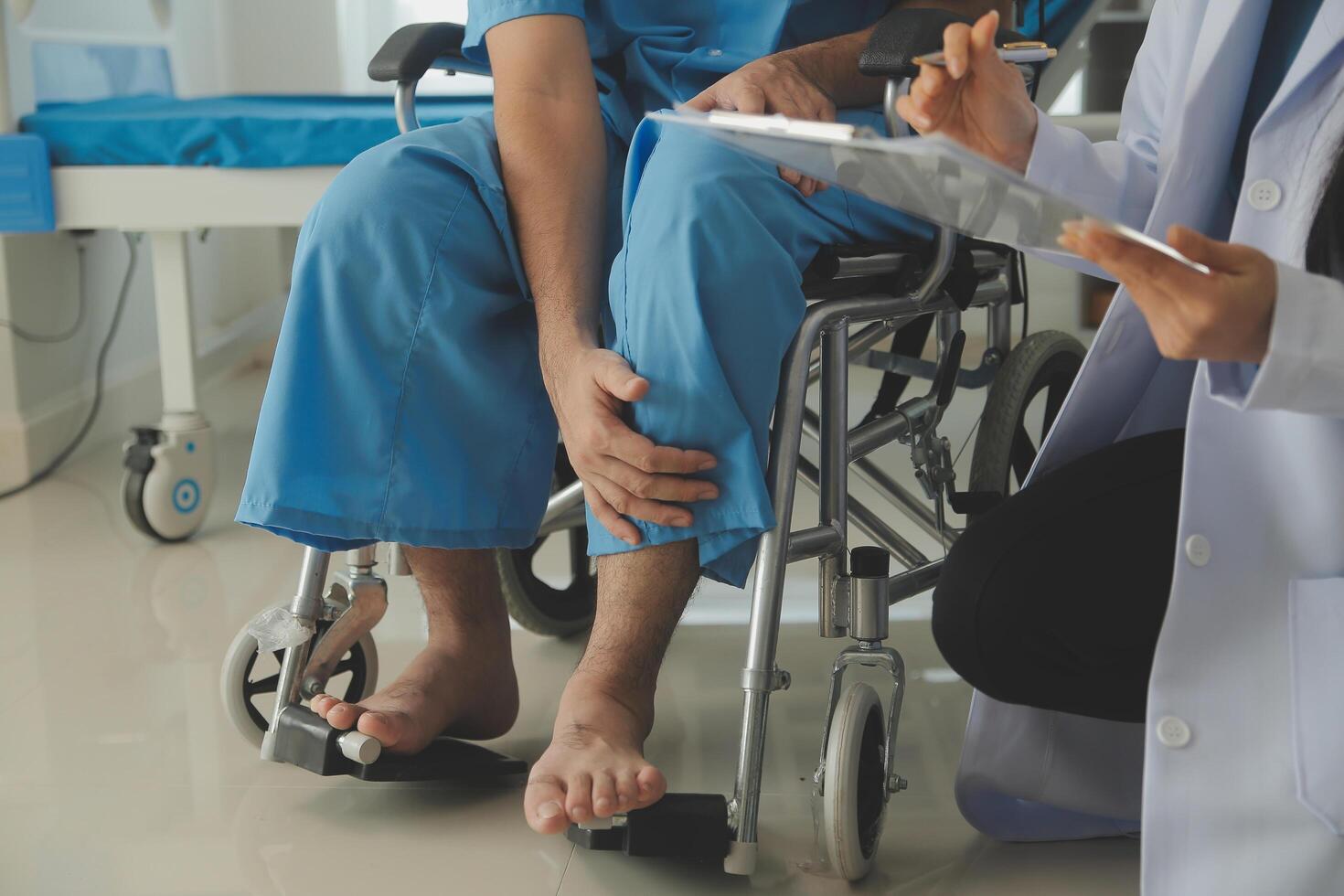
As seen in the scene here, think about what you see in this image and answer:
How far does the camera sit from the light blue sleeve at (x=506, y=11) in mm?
1158

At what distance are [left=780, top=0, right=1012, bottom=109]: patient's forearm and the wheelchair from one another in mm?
151

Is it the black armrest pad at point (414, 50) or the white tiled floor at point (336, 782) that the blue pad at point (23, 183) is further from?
the black armrest pad at point (414, 50)

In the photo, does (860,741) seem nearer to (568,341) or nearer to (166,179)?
(568,341)

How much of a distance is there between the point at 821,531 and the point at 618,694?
197 mm

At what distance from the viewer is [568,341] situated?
1.02 m

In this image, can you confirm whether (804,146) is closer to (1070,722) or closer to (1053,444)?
(1053,444)

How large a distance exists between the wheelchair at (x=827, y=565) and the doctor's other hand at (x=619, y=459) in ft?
0.23

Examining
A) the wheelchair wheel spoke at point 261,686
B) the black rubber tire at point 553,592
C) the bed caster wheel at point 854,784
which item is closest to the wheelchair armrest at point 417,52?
the black rubber tire at point 553,592

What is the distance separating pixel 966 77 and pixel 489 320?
0.49 metres

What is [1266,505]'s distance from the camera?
734mm

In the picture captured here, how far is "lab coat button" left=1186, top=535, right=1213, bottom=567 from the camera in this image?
73cm

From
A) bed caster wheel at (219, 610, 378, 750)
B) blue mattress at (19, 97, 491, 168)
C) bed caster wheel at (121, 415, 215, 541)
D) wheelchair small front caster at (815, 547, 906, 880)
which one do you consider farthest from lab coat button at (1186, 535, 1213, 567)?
bed caster wheel at (121, 415, 215, 541)

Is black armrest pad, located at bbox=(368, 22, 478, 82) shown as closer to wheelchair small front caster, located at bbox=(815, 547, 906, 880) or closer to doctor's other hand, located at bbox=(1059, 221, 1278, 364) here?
wheelchair small front caster, located at bbox=(815, 547, 906, 880)

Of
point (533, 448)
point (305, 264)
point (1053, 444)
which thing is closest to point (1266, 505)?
point (1053, 444)
